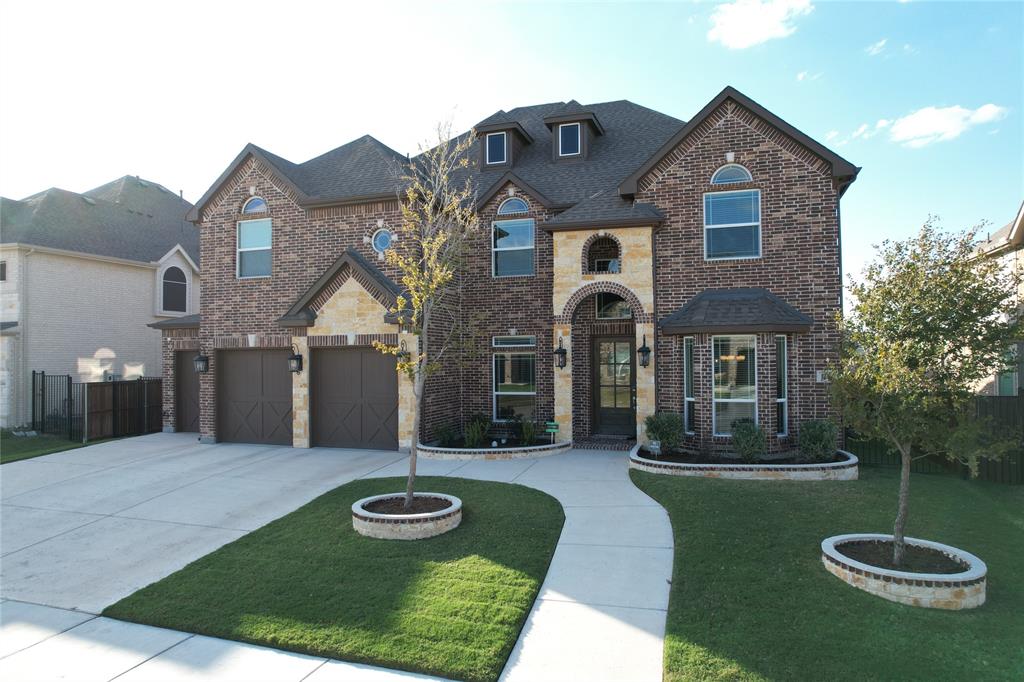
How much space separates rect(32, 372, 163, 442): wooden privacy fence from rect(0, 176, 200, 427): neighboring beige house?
0.92 metres

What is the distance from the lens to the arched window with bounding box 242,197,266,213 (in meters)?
15.4

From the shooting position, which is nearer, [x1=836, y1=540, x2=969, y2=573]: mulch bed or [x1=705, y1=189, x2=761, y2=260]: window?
[x1=836, y1=540, x2=969, y2=573]: mulch bed

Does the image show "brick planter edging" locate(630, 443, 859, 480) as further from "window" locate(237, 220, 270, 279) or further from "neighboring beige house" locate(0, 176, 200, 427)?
"neighboring beige house" locate(0, 176, 200, 427)

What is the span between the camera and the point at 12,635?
5395 mm

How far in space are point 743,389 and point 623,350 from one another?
3.20m

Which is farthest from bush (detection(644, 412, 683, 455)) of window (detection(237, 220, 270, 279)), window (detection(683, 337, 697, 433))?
window (detection(237, 220, 270, 279))

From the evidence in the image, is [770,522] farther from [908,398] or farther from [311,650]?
[311,650]

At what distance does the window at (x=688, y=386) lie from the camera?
12531 mm

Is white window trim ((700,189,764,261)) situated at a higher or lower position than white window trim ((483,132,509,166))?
lower

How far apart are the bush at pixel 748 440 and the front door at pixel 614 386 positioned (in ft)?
11.0

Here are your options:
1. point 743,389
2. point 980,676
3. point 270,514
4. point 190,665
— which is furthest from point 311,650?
point 743,389

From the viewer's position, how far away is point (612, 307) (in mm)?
14297

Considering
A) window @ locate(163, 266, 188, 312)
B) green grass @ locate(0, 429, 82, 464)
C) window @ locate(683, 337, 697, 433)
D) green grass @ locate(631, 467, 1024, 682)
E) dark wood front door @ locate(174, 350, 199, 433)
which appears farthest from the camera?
window @ locate(163, 266, 188, 312)

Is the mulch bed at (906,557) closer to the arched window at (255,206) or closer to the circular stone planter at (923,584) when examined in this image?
the circular stone planter at (923,584)
